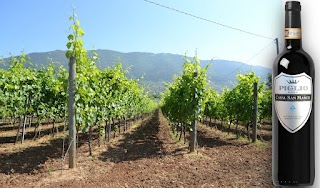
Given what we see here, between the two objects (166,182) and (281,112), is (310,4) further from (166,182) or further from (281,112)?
(166,182)

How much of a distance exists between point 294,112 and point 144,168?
203 inches

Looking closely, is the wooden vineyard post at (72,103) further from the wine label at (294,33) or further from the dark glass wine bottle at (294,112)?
the wine label at (294,33)

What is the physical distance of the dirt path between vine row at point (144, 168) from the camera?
5638 mm

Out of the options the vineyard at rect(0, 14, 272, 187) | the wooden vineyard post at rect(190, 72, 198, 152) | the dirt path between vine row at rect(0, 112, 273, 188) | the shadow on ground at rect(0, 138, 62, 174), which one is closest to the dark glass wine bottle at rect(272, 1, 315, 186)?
the vineyard at rect(0, 14, 272, 187)

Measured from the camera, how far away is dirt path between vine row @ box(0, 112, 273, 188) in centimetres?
564

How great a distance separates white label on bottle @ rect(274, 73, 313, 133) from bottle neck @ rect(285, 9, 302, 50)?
20cm

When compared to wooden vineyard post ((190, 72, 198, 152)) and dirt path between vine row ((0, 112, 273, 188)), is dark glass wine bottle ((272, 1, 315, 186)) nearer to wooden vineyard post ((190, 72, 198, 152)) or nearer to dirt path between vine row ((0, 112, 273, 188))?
dirt path between vine row ((0, 112, 273, 188))

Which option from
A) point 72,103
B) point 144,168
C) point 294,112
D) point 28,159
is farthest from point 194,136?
point 294,112

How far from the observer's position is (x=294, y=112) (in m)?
2.20

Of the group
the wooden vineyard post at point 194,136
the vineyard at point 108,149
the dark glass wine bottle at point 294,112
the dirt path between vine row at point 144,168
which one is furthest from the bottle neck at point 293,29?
the wooden vineyard post at point 194,136

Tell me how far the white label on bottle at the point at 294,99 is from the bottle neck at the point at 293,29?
0.20m

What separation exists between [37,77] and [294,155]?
1129cm

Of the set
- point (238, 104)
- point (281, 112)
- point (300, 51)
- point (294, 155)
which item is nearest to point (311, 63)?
point (300, 51)

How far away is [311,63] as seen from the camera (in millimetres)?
2207
